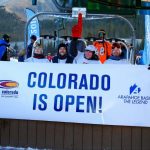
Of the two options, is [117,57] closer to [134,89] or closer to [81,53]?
[81,53]

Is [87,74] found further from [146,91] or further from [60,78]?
[146,91]

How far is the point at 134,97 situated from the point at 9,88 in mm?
1973

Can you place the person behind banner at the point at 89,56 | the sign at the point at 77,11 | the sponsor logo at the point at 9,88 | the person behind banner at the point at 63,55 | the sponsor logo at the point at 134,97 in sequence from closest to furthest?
the sponsor logo at the point at 134,97
the sponsor logo at the point at 9,88
the person behind banner at the point at 89,56
the person behind banner at the point at 63,55
the sign at the point at 77,11

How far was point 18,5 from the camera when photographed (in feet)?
187

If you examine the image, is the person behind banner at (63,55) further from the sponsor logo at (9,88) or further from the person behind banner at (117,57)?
the sponsor logo at (9,88)

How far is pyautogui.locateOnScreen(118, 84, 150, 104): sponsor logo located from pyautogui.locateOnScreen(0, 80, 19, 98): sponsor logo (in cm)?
165

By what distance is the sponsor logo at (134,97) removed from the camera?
7.38m

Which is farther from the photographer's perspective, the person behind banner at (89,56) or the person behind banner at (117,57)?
the person behind banner at (117,57)

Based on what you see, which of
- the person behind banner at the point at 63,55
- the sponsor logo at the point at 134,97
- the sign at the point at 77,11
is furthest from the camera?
the sign at the point at 77,11

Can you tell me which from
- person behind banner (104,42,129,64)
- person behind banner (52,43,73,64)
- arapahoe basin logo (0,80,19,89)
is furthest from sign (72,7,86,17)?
arapahoe basin logo (0,80,19,89)

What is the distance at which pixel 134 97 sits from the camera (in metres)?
7.39

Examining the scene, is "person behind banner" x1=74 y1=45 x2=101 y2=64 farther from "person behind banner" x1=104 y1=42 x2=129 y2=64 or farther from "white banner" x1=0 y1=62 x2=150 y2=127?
"white banner" x1=0 y1=62 x2=150 y2=127

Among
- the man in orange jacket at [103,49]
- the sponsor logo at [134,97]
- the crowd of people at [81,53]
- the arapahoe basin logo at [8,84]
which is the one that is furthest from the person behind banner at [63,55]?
the sponsor logo at [134,97]

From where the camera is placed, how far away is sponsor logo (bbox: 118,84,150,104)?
7.38m
